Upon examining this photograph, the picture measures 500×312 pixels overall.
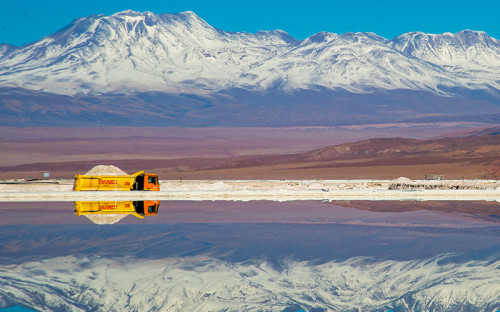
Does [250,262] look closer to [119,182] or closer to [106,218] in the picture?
[106,218]

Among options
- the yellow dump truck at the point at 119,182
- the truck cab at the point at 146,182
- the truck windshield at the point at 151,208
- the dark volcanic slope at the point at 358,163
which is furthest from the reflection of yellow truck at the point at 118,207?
the dark volcanic slope at the point at 358,163

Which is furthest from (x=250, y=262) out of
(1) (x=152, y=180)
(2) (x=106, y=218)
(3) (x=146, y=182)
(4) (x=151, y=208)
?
(1) (x=152, y=180)

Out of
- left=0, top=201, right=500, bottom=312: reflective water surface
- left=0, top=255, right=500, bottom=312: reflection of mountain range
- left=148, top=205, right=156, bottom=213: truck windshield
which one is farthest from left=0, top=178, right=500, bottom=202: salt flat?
left=0, top=255, right=500, bottom=312: reflection of mountain range

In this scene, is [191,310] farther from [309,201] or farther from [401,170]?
[401,170]

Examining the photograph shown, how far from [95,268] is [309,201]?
16.3 meters

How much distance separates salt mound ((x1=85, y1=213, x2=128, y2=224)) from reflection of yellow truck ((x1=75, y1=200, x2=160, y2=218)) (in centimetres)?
58

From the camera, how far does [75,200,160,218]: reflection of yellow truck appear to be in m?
25.7

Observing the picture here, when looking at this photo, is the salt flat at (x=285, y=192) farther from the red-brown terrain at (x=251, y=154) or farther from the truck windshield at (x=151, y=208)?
the red-brown terrain at (x=251, y=154)

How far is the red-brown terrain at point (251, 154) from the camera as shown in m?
60.3

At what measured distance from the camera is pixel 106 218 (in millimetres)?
23922

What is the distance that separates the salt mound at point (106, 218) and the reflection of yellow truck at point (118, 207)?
0.58 metres

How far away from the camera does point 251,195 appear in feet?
112

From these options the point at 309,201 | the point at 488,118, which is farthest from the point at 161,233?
the point at 488,118

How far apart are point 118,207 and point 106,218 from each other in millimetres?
3273
